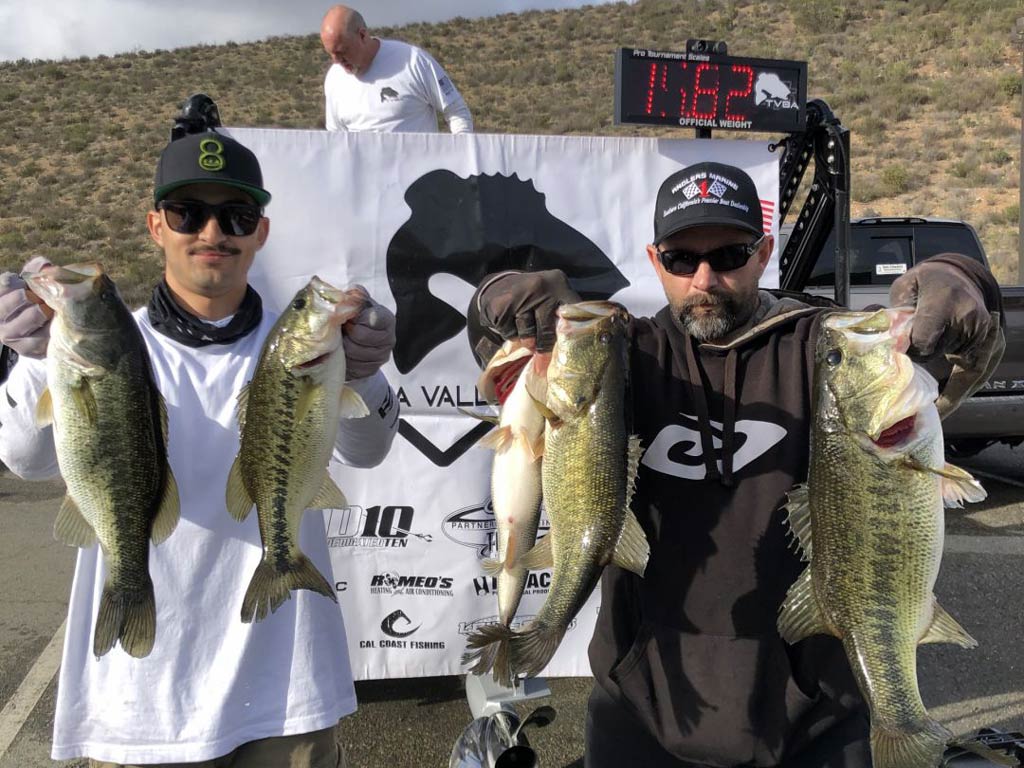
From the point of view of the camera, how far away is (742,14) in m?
38.8

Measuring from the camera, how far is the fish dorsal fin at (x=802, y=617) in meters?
2.04

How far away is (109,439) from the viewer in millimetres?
2035

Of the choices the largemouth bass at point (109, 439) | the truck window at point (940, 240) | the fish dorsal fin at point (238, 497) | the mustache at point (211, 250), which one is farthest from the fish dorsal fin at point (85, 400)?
the truck window at point (940, 240)

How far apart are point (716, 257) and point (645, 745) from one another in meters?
1.52

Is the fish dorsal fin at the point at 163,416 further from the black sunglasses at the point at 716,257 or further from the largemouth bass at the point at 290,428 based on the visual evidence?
the black sunglasses at the point at 716,257

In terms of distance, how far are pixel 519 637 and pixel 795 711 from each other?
0.85 metres

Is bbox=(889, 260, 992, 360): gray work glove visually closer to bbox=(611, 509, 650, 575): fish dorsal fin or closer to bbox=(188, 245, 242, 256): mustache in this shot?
bbox=(611, 509, 650, 575): fish dorsal fin

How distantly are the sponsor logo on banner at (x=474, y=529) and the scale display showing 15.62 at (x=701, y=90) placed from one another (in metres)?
2.18

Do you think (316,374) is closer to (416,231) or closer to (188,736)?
(188,736)

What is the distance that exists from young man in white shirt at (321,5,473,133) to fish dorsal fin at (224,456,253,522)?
3.34 m

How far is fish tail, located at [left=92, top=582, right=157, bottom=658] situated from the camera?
6.72 feet

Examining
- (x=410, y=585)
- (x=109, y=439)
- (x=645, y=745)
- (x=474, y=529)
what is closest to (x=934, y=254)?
(x=474, y=529)

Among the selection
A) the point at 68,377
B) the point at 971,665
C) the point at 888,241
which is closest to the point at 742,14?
the point at 888,241

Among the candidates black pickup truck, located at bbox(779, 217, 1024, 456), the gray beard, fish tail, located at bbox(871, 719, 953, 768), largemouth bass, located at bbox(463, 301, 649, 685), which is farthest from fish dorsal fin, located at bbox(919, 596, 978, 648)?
black pickup truck, located at bbox(779, 217, 1024, 456)
